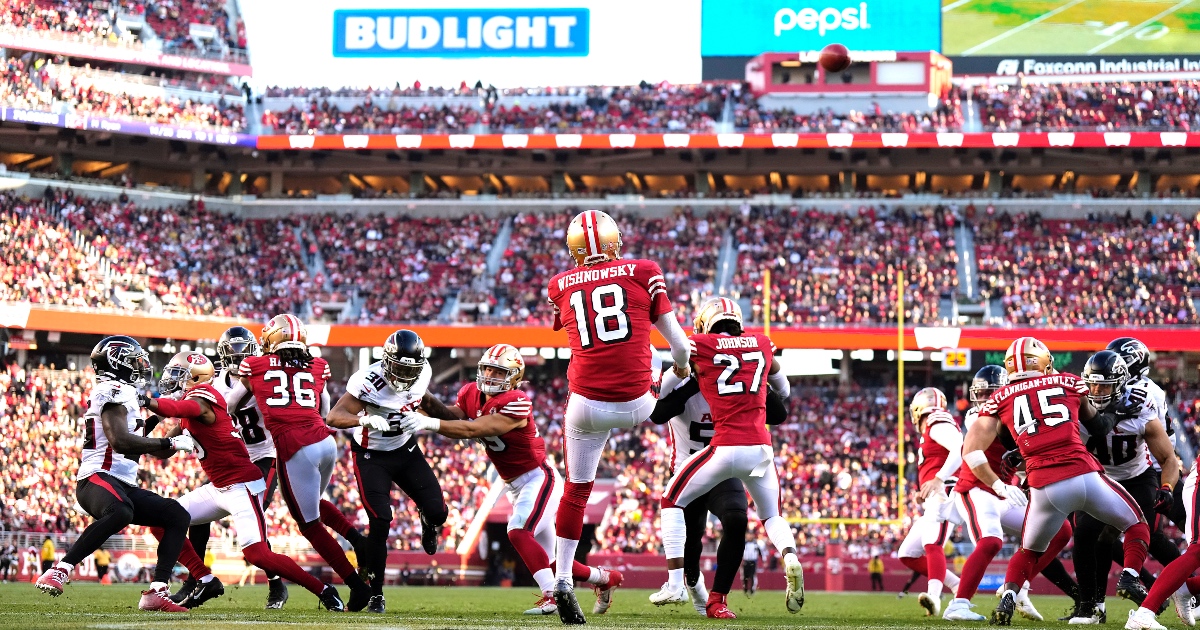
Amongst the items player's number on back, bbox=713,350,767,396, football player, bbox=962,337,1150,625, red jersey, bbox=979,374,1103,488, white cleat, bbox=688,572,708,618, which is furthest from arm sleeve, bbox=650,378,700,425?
red jersey, bbox=979,374,1103,488

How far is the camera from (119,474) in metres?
10.6

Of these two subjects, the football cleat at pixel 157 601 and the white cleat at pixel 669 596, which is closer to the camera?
the football cleat at pixel 157 601

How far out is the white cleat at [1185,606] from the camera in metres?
10.4

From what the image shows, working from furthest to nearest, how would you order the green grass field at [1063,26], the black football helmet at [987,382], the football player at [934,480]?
the green grass field at [1063,26] → the football player at [934,480] → the black football helmet at [987,382]

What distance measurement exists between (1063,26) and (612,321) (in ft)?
121

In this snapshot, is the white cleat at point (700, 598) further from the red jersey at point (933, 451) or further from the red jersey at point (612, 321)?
the red jersey at point (933, 451)

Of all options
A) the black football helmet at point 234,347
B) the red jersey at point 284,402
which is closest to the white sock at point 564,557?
the red jersey at point 284,402

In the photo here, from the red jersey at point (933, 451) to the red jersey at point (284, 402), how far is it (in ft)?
18.5

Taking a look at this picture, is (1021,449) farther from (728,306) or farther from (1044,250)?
(1044,250)

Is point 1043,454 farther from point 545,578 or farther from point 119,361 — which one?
point 119,361

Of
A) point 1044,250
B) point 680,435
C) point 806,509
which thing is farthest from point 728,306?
point 1044,250

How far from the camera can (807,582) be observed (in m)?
25.2

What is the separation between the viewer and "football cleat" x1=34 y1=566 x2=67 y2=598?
978 centimetres

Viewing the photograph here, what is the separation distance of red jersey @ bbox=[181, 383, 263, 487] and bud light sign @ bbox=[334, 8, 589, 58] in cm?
3437
